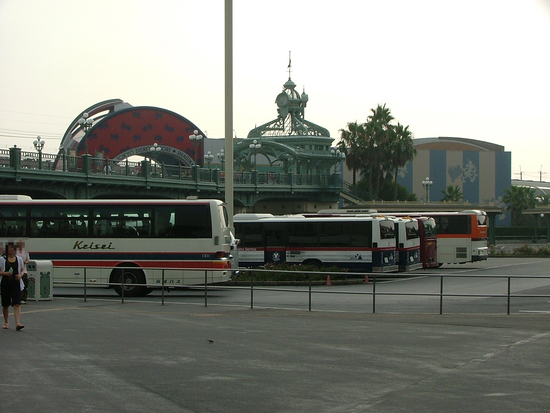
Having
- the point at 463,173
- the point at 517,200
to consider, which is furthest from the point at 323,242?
the point at 463,173

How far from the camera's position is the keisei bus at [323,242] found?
30.0 m

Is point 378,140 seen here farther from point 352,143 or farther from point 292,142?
point 292,142

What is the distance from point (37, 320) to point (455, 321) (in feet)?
27.7

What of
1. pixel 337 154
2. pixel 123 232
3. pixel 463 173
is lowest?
pixel 123 232

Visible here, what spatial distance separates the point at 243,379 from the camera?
899cm

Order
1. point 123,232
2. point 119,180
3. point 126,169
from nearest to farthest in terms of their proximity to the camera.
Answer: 1. point 123,232
2. point 119,180
3. point 126,169

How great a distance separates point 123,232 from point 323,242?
379 inches

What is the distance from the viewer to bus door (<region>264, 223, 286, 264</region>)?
1229 inches

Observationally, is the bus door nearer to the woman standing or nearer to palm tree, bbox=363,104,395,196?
the woman standing

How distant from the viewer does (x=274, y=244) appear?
31.4m

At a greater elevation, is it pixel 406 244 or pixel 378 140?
pixel 378 140

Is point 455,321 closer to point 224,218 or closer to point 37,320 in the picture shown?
point 37,320

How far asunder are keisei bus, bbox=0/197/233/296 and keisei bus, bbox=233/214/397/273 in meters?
7.48

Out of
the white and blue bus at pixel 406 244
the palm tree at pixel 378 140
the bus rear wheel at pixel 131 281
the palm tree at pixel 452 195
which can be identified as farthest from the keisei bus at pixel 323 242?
the palm tree at pixel 452 195
